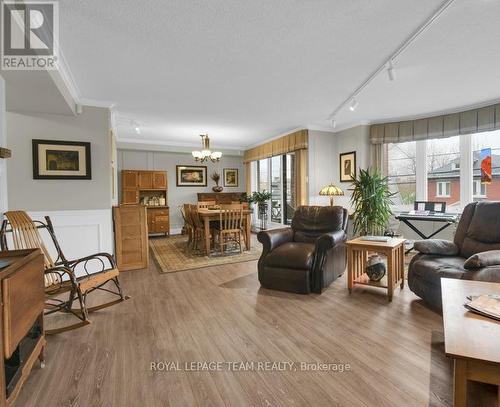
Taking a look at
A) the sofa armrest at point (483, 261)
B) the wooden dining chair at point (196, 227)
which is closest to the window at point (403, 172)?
the sofa armrest at point (483, 261)

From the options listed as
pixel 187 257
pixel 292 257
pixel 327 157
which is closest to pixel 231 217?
pixel 187 257

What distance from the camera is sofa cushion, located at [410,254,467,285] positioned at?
7.89 feet

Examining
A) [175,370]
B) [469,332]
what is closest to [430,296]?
[469,332]

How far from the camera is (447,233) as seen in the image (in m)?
4.56

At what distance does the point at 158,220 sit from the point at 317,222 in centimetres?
458

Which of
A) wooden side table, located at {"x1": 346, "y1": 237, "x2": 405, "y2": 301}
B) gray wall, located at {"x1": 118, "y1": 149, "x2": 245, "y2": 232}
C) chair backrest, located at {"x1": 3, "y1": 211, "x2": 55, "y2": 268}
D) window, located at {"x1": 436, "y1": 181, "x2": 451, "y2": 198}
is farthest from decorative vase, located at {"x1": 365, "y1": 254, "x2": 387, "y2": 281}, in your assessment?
gray wall, located at {"x1": 118, "y1": 149, "x2": 245, "y2": 232}

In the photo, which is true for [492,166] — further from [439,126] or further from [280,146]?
[280,146]

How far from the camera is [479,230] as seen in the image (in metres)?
2.77

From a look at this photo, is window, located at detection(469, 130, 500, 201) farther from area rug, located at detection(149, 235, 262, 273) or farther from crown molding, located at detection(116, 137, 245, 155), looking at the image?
crown molding, located at detection(116, 137, 245, 155)

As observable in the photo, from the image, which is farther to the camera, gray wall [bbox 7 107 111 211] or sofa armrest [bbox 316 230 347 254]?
gray wall [bbox 7 107 111 211]

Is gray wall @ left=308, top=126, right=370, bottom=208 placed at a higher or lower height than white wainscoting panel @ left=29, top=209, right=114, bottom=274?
higher

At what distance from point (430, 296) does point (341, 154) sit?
3681 millimetres

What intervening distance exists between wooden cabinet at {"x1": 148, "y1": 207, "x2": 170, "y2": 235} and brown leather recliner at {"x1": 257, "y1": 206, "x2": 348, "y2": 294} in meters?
4.20

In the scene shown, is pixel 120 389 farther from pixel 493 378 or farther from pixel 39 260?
pixel 493 378
